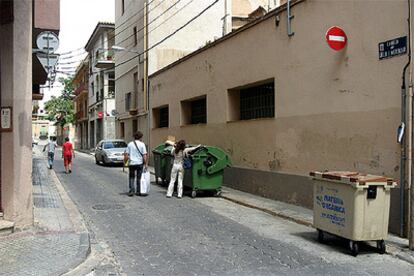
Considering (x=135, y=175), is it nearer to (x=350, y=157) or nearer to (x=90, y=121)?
(x=350, y=157)

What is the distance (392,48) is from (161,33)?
18565mm

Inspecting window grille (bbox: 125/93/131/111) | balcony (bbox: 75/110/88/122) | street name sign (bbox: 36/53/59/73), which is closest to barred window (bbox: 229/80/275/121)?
street name sign (bbox: 36/53/59/73)

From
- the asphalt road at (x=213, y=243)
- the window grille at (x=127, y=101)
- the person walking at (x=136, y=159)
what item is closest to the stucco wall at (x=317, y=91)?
the asphalt road at (x=213, y=243)

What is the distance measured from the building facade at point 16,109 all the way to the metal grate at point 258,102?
21.6 ft

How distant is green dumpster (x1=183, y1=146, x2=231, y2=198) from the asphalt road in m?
1.01

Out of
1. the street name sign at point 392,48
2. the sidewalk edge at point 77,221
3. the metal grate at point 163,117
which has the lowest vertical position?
the sidewalk edge at point 77,221

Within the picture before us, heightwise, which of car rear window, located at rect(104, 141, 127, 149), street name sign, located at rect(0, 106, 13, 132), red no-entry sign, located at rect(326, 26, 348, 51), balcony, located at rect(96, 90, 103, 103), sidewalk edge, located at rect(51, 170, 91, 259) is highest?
balcony, located at rect(96, 90, 103, 103)

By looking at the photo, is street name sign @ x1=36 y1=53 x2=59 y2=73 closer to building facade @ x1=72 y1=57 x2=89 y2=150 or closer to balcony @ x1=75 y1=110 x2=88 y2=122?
building facade @ x1=72 y1=57 x2=89 y2=150

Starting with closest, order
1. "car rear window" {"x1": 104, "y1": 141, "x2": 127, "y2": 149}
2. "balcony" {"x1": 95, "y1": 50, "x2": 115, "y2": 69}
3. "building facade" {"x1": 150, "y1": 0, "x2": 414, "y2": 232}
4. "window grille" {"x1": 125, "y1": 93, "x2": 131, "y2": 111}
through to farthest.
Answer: "building facade" {"x1": 150, "y1": 0, "x2": 414, "y2": 232} → "car rear window" {"x1": 104, "y1": 141, "x2": 127, "y2": 149} → "window grille" {"x1": 125, "y1": 93, "x2": 131, "y2": 111} → "balcony" {"x1": 95, "y1": 50, "x2": 115, "y2": 69}

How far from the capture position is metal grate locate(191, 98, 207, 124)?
56.1 ft

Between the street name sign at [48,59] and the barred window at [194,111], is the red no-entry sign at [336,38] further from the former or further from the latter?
the barred window at [194,111]

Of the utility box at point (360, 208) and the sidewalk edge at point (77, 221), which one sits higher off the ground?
the utility box at point (360, 208)

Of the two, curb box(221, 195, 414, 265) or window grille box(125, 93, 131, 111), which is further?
window grille box(125, 93, 131, 111)

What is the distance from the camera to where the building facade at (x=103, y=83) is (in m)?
38.9
